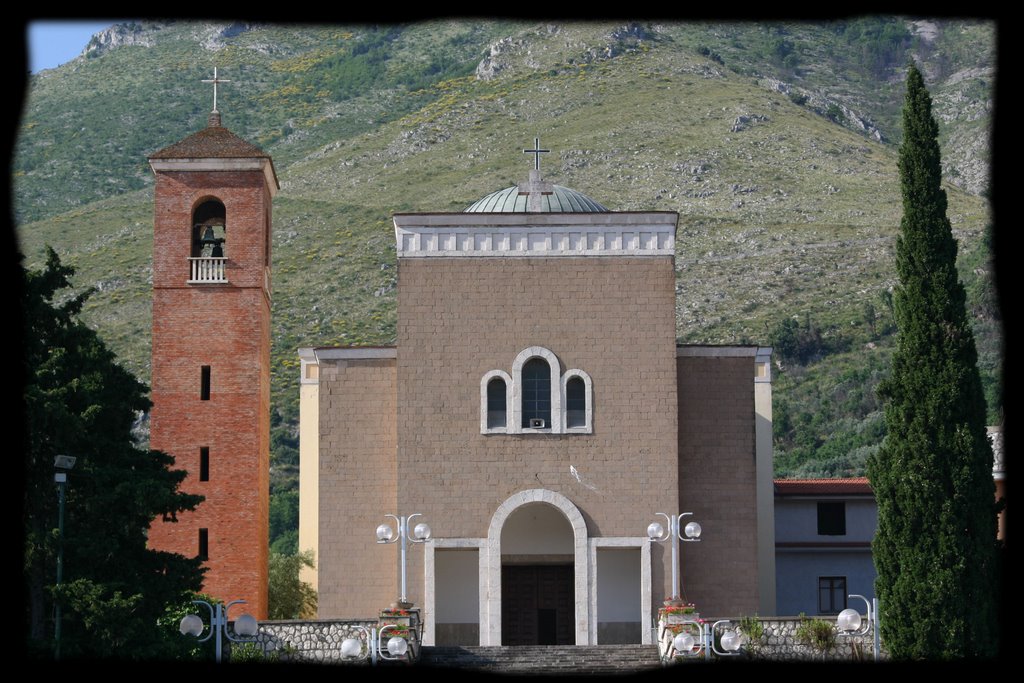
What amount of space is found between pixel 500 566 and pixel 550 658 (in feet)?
13.1

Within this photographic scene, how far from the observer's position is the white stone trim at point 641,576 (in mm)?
33875

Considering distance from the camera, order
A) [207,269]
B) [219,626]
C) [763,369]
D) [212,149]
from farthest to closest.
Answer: [763,369], [212,149], [207,269], [219,626]

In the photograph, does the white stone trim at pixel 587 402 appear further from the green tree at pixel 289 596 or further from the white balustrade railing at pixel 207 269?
the green tree at pixel 289 596

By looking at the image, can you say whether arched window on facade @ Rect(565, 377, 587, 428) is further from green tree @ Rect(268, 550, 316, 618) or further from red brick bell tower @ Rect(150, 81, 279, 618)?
green tree @ Rect(268, 550, 316, 618)

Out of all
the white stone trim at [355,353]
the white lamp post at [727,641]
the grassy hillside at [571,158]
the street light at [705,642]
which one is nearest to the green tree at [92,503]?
the white stone trim at [355,353]

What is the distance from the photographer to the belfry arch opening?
37500 mm

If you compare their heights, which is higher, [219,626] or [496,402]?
[496,402]

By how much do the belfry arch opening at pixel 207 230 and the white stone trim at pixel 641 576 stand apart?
33.6 ft

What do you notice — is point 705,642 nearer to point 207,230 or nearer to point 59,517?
point 59,517

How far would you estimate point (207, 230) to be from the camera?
38.4 metres

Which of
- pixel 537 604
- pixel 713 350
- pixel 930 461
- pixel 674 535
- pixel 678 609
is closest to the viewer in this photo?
pixel 930 461

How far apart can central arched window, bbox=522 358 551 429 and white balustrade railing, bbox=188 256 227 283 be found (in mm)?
6838

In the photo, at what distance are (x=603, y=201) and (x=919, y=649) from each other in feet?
250

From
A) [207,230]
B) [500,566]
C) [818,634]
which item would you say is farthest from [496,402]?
[818,634]
